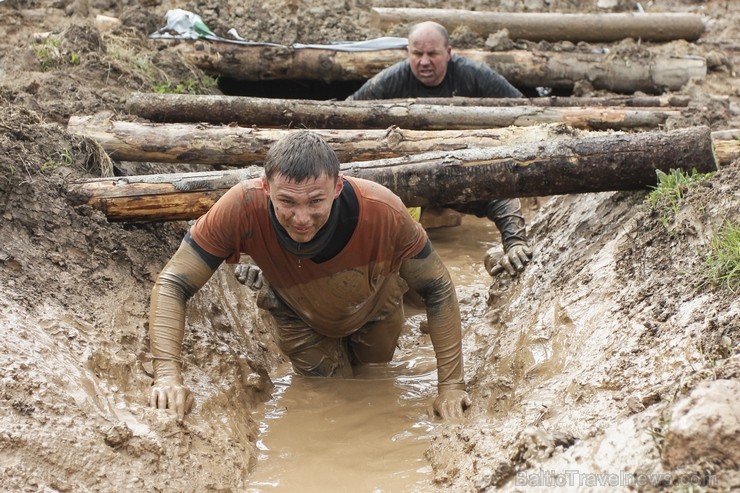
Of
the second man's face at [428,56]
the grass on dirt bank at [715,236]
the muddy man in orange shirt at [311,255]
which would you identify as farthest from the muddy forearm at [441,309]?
the second man's face at [428,56]

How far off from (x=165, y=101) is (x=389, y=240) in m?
3.06

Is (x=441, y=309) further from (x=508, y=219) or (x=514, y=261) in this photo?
(x=508, y=219)

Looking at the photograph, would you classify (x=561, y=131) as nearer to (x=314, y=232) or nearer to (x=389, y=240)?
(x=389, y=240)

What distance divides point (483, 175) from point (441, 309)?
0.95 metres

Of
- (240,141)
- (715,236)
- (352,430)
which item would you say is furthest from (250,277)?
(715,236)

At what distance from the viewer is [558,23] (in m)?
10.4

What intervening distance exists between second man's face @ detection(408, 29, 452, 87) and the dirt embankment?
213cm

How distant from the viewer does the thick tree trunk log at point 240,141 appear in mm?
5949

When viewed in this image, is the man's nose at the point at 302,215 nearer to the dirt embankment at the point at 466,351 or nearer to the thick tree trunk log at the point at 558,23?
the dirt embankment at the point at 466,351

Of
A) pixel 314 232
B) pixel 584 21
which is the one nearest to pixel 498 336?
pixel 314 232

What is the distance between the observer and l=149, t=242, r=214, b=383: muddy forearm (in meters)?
4.23

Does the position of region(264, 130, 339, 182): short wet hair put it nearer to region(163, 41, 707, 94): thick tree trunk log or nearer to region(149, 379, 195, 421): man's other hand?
region(149, 379, 195, 421): man's other hand

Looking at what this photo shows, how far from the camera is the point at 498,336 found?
5387 millimetres

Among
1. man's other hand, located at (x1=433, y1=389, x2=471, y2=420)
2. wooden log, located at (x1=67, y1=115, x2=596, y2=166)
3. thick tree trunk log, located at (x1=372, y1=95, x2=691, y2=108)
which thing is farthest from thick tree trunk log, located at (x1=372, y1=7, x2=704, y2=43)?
man's other hand, located at (x1=433, y1=389, x2=471, y2=420)
